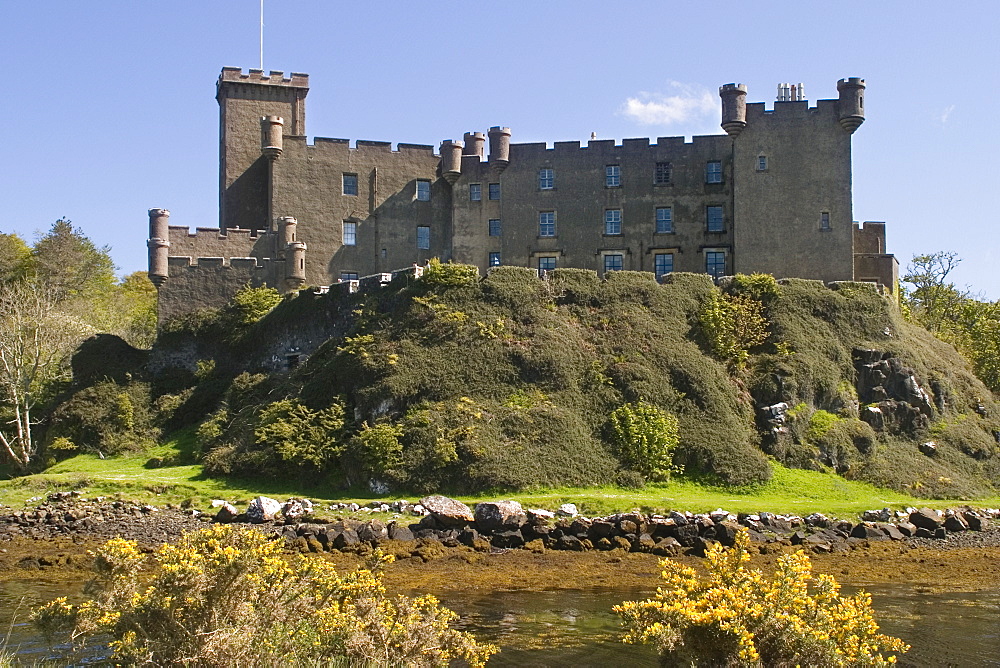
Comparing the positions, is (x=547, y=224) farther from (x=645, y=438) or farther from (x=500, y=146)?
(x=645, y=438)

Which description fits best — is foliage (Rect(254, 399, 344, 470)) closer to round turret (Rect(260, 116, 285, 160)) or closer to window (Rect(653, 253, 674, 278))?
round turret (Rect(260, 116, 285, 160))

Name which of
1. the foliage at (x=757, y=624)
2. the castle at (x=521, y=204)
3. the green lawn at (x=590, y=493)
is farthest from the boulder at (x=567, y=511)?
the castle at (x=521, y=204)

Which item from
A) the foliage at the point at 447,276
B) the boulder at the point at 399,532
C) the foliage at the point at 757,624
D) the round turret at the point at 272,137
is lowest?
the boulder at the point at 399,532

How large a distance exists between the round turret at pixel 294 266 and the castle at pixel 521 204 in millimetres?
59

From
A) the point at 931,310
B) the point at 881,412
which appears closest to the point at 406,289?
the point at 881,412

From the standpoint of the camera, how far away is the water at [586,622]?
17.5 m

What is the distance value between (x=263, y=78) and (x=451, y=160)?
418 inches

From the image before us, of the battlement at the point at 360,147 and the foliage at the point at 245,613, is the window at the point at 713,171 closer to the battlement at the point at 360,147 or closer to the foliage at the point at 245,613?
the battlement at the point at 360,147

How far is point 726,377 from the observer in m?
41.2

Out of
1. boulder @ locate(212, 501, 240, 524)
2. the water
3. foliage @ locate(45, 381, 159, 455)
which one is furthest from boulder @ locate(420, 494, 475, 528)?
foliage @ locate(45, 381, 159, 455)

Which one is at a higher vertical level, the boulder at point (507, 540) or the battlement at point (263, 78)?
the battlement at point (263, 78)

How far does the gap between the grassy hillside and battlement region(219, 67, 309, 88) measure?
13.6 m

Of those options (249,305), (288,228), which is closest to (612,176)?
(288,228)

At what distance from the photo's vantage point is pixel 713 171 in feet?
167
